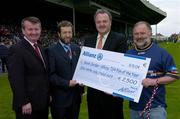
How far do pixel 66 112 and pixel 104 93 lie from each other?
2.28 ft

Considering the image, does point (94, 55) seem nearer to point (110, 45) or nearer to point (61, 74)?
point (110, 45)

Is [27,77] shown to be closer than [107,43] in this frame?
Yes

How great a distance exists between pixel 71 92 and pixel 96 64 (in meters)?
0.63

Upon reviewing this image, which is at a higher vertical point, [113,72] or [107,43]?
[107,43]

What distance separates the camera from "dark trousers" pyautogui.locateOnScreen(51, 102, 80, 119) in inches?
251

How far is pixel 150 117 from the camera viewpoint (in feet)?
17.3

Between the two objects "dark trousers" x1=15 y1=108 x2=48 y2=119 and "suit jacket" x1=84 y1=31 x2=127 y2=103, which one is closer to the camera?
"dark trousers" x1=15 y1=108 x2=48 y2=119

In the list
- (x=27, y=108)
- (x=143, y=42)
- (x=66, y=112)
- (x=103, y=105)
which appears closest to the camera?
(x=143, y=42)

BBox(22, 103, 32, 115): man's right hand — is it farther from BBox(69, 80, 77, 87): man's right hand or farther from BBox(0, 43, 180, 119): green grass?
BBox(0, 43, 180, 119): green grass

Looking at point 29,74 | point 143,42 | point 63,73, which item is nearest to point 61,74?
point 63,73

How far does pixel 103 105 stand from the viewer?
20.3 feet

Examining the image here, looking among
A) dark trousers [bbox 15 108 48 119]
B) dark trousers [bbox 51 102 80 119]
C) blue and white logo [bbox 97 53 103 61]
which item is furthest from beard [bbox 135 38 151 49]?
dark trousers [bbox 15 108 48 119]

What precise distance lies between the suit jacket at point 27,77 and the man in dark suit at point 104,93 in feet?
2.32

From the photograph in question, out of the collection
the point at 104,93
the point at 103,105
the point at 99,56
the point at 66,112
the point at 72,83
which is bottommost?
the point at 66,112
